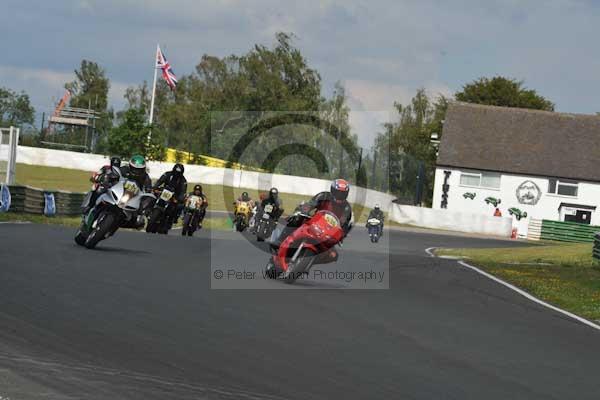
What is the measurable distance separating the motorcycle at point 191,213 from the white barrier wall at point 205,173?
106 ft

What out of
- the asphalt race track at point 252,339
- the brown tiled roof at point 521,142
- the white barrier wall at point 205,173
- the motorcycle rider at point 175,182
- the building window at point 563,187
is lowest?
the asphalt race track at point 252,339

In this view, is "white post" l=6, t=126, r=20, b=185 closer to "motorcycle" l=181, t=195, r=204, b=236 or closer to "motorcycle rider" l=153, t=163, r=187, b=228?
"motorcycle" l=181, t=195, r=204, b=236

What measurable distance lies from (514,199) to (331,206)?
52.0 metres

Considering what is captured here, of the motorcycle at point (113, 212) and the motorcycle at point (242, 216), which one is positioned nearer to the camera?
the motorcycle at point (113, 212)

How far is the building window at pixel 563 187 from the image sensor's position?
2530 inches

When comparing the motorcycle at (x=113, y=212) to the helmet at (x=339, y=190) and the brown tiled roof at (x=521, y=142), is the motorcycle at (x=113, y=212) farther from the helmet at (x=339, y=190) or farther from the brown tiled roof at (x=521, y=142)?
the brown tiled roof at (x=521, y=142)

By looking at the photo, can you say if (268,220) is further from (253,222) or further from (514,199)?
(514,199)

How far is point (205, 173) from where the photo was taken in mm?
67562

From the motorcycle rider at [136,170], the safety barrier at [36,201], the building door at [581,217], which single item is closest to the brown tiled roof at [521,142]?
the building door at [581,217]

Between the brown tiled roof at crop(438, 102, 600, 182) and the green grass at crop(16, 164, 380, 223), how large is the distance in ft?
33.0

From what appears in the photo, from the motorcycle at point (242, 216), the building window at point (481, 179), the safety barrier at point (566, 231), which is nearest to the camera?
the motorcycle at point (242, 216)

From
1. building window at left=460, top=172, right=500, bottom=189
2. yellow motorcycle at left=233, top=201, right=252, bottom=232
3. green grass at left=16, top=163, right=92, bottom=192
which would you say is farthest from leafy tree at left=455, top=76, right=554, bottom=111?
yellow motorcycle at left=233, top=201, right=252, bottom=232

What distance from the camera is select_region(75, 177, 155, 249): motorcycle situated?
50.2ft

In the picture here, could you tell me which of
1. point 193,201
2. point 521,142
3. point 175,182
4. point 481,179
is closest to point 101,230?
point 175,182
